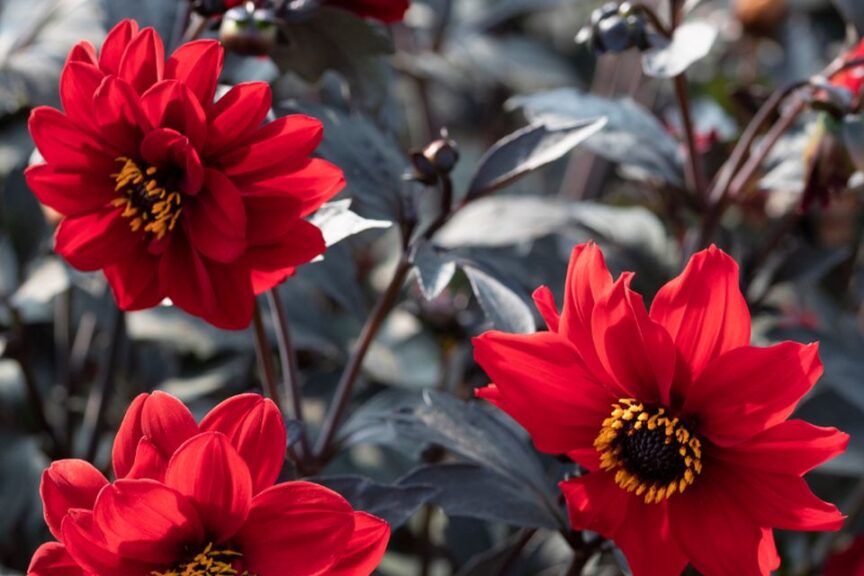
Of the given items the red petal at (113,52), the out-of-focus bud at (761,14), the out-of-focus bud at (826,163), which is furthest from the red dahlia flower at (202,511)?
the out-of-focus bud at (761,14)

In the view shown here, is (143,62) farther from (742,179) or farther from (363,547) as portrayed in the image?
(742,179)

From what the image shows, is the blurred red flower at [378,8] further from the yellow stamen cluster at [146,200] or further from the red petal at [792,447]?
the red petal at [792,447]

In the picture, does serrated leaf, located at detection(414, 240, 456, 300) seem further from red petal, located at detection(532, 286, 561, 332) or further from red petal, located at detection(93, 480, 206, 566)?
red petal, located at detection(93, 480, 206, 566)

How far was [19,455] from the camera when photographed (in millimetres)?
1073

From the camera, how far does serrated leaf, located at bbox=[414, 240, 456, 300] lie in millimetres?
729

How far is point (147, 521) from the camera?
589mm

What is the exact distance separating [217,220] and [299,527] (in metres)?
0.19

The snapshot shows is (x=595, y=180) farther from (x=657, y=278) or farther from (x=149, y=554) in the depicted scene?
(x=149, y=554)

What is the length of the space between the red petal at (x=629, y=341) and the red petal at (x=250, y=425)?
0.58 feet

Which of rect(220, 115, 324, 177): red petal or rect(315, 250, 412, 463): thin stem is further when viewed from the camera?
rect(315, 250, 412, 463): thin stem

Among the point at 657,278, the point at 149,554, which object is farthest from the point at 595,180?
the point at 149,554

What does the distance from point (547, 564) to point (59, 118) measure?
57cm

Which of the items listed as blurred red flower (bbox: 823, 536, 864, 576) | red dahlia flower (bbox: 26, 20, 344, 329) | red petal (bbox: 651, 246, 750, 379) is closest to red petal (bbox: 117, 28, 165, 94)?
red dahlia flower (bbox: 26, 20, 344, 329)

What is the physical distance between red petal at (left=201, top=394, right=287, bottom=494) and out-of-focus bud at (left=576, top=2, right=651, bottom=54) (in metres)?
0.40
